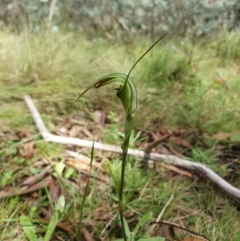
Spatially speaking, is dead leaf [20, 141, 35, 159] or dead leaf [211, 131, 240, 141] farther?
dead leaf [211, 131, 240, 141]

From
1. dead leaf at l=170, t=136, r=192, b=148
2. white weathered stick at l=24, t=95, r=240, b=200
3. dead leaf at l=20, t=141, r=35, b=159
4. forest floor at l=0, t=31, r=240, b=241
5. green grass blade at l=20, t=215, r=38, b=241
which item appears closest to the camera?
green grass blade at l=20, t=215, r=38, b=241

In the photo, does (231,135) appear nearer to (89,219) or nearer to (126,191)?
(126,191)

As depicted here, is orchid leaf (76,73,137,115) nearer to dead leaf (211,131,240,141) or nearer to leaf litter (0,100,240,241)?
leaf litter (0,100,240,241)

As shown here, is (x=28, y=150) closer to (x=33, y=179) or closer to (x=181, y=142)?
(x=33, y=179)

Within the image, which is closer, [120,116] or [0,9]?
[120,116]

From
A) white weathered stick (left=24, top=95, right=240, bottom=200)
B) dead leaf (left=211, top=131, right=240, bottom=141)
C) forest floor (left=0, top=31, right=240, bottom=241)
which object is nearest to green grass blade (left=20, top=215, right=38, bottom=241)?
forest floor (left=0, top=31, right=240, bottom=241)

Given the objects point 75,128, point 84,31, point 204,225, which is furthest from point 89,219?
point 84,31

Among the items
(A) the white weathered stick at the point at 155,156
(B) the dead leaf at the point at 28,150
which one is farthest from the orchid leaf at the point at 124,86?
(B) the dead leaf at the point at 28,150

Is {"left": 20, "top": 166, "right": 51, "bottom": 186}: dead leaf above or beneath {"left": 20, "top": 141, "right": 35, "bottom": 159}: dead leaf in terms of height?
beneath
